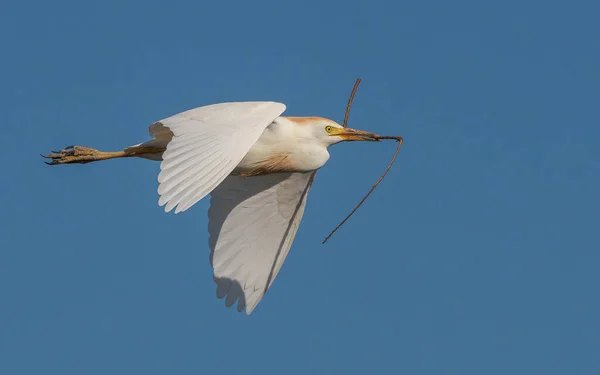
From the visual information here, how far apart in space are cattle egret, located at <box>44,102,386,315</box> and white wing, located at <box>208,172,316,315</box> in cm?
1

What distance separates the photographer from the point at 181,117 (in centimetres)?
1273

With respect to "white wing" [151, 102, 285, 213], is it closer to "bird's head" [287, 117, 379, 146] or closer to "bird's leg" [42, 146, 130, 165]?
"bird's head" [287, 117, 379, 146]

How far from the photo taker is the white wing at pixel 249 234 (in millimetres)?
15062

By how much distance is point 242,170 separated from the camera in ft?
45.8

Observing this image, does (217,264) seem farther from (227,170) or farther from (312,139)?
(227,170)

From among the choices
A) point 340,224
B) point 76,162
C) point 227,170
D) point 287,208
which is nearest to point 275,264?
point 287,208

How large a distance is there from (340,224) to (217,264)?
2.13m

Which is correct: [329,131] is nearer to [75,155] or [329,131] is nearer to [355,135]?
[355,135]

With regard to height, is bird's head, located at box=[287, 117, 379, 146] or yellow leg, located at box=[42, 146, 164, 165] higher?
bird's head, located at box=[287, 117, 379, 146]

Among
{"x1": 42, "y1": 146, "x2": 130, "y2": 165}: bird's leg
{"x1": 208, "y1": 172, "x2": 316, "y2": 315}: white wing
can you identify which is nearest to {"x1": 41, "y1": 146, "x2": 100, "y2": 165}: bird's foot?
{"x1": 42, "y1": 146, "x2": 130, "y2": 165}: bird's leg

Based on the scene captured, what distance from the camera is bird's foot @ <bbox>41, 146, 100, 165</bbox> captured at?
15.1m

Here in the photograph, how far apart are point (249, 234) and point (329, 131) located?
1789mm

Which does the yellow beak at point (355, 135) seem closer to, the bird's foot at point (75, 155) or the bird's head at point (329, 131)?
the bird's head at point (329, 131)

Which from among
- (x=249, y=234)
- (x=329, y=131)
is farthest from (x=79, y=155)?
(x=329, y=131)
